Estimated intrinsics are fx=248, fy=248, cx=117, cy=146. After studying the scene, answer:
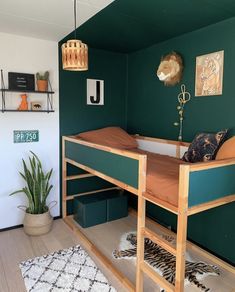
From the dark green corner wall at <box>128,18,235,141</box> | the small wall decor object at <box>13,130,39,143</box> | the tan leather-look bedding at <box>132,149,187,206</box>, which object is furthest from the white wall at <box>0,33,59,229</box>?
the tan leather-look bedding at <box>132,149,187,206</box>

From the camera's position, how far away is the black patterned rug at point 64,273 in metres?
1.95

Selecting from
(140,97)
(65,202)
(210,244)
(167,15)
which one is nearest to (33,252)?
(65,202)

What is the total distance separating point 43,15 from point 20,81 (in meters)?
0.86

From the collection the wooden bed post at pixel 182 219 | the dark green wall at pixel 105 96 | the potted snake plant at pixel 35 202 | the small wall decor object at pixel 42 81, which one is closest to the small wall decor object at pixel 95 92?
the dark green wall at pixel 105 96

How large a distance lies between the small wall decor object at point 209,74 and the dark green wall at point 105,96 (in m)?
1.29

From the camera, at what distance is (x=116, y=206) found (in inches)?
125

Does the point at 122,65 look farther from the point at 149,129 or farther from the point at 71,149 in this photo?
the point at 71,149

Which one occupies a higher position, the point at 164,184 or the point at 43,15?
the point at 43,15

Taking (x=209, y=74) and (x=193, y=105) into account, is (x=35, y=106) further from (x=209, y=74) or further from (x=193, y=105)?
(x=209, y=74)

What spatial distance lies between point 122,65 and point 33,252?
8.54ft

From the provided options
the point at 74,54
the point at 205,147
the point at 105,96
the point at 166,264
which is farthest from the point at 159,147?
the point at 74,54

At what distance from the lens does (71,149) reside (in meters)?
2.94

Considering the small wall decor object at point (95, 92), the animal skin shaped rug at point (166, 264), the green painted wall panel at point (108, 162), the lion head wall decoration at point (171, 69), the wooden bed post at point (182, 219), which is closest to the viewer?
the wooden bed post at point (182, 219)

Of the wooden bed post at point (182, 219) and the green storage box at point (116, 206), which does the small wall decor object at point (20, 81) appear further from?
the wooden bed post at point (182, 219)
